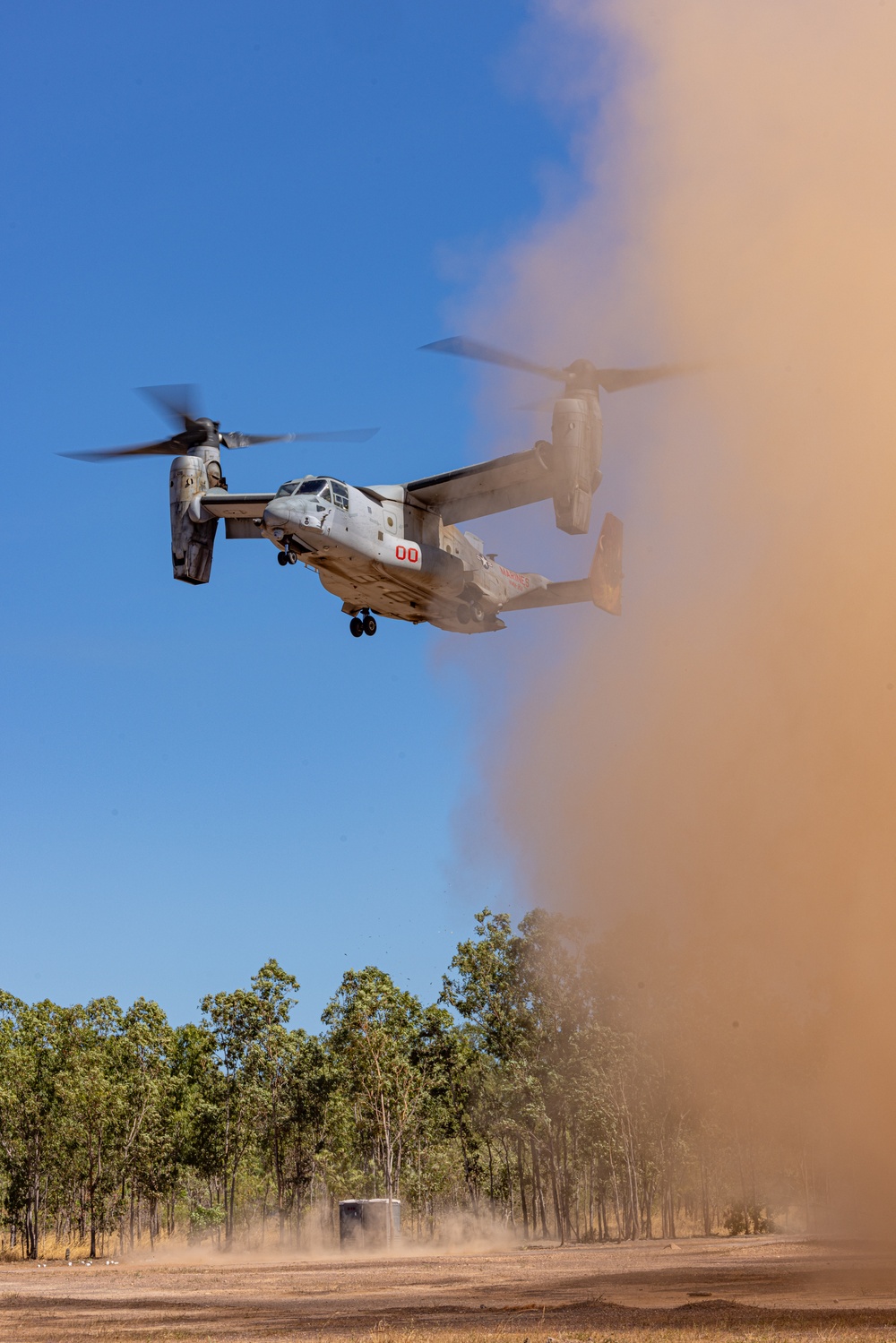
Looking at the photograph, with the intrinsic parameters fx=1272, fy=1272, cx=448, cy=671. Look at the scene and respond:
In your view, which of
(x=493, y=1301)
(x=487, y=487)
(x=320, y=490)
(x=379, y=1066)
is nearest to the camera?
(x=493, y=1301)

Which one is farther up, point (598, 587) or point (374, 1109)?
point (598, 587)

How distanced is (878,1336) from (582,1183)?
263 ft

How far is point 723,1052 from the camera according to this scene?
45.4 metres

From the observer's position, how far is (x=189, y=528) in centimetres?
3256

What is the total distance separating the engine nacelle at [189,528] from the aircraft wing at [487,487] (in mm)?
5416

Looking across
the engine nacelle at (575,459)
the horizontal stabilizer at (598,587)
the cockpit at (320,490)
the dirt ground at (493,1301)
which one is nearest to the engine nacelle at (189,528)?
the cockpit at (320,490)

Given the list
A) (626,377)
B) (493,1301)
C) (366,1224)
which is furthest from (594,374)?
(366,1224)

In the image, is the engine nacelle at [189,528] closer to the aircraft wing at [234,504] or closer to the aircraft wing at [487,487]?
the aircraft wing at [234,504]

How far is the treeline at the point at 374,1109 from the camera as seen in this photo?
200ft

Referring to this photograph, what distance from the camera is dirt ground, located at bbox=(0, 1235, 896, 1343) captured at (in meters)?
18.9

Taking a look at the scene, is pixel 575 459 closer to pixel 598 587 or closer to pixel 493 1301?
pixel 598 587

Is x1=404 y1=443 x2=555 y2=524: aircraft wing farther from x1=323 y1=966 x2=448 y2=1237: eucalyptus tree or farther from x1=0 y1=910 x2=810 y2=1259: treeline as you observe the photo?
x1=323 y1=966 x2=448 y2=1237: eucalyptus tree

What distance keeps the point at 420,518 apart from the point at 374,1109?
39569 mm

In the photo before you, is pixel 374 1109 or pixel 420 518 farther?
pixel 374 1109
